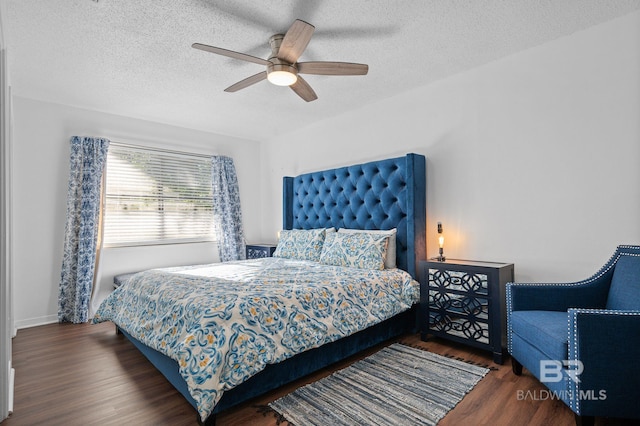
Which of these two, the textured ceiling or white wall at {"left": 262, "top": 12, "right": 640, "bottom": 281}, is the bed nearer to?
white wall at {"left": 262, "top": 12, "right": 640, "bottom": 281}

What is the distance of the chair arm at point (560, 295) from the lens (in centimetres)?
225

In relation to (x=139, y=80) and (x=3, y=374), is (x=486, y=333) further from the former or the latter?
(x=139, y=80)

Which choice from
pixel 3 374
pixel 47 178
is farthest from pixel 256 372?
pixel 47 178

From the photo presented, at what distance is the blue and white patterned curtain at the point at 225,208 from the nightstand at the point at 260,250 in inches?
8.7

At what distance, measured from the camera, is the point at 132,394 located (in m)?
2.17

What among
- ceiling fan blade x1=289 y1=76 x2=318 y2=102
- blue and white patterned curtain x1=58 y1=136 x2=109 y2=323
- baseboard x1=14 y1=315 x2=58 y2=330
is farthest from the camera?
blue and white patterned curtain x1=58 y1=136 x2=109 y2=323

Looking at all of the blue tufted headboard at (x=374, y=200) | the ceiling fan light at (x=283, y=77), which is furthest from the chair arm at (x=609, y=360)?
the ceiling fan light at (x=283, y=77)

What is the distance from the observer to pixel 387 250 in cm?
333

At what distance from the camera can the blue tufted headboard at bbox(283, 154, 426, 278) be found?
10.9 ft

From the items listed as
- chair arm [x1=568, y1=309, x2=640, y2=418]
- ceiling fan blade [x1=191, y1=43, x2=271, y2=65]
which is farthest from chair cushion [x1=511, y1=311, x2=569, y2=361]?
ceiling fan blade [x1=191, y1=43, x2=271, y2=65]

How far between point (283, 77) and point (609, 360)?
259 centimetres

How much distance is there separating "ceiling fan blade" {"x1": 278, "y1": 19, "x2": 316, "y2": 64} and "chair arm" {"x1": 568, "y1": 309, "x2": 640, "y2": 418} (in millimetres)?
2173

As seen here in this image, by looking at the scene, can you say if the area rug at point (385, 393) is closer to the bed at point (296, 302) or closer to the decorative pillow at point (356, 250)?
the bed at point (296, 302)

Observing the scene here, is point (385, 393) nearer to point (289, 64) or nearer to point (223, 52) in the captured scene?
point (289, 64)
